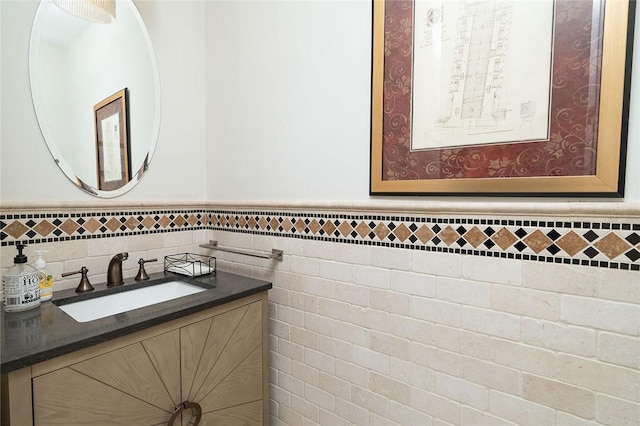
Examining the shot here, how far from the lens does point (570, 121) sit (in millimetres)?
830

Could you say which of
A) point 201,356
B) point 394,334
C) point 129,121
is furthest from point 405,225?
point 129,121

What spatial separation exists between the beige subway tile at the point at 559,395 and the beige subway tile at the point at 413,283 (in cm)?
34

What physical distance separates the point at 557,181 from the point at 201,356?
1.22 meters

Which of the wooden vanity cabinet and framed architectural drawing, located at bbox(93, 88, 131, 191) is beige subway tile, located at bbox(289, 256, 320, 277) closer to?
the wooden vanity cabinet

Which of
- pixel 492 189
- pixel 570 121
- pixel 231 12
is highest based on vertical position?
pixel 231 12

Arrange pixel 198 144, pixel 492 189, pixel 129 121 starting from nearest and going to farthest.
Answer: pixel 492 189 < pixel 129 121 < pixel 198 144

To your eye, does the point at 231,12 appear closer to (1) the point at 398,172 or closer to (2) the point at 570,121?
(1) the point at 398,172

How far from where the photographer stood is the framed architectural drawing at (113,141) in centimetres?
136

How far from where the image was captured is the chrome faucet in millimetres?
1332

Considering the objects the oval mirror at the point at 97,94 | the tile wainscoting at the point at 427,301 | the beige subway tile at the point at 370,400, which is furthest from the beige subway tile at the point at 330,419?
the oval mirror at the point at 97,94

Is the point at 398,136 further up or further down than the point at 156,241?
further up

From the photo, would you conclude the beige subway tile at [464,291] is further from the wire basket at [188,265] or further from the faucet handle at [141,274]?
the faucet handle at [141,274]

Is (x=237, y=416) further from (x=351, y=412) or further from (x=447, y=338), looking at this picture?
(x=447, y=338)

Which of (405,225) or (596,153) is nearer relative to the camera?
(596,153)
